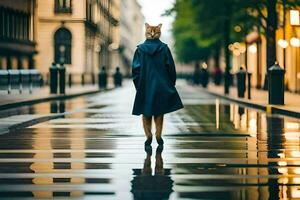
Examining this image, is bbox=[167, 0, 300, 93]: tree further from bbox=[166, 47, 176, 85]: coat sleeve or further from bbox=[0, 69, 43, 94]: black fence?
bbox=[166, 47, 176, 85]: coat sleeve

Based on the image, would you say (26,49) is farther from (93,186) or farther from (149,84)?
(93,186)

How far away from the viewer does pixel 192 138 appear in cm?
1459

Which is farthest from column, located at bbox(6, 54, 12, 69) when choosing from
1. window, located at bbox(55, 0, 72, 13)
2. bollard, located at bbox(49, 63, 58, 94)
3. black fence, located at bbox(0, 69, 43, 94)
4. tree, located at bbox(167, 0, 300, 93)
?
window, located at bbox(55, 0, 72, 13)

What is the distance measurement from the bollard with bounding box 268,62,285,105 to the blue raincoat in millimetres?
14226

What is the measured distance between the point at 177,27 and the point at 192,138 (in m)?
59.7

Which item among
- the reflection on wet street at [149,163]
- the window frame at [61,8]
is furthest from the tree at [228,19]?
the reflection on wet street at [149,163]

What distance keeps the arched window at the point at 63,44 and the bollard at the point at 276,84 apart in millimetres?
44853

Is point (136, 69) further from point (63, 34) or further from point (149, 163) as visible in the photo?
point (63, 34)

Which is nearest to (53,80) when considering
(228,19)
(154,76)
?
(228,19)

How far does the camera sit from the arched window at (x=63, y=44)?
2776 inches

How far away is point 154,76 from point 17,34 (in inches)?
1855

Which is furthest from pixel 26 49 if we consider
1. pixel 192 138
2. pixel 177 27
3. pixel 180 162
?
pixel 180 162

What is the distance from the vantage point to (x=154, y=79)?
12.3 meters

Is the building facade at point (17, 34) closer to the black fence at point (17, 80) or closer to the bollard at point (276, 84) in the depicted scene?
the black fence at point (17, 80)
